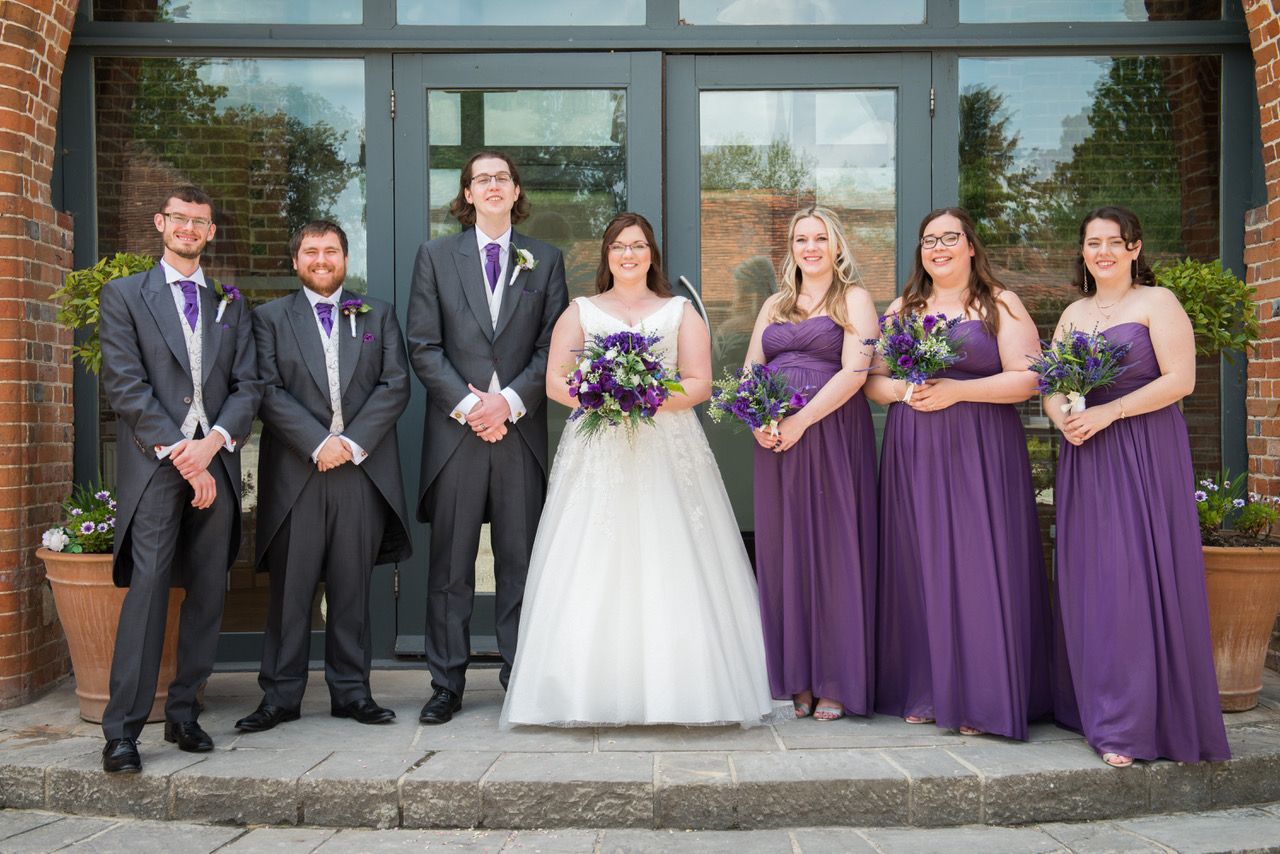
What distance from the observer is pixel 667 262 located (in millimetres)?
5895

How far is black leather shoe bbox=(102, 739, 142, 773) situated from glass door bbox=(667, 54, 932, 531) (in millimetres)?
3282

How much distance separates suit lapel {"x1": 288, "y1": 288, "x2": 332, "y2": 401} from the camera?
15.6 ft

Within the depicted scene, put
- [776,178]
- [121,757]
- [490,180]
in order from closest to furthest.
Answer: [121,757] < [490,180] < [776,178]

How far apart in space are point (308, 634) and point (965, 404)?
9.99ft

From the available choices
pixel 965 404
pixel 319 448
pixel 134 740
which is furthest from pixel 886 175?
pixel 134 740

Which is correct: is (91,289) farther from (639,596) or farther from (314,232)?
(639,596)

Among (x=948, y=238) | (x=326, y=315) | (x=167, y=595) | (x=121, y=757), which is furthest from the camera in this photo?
(x=326, y=315)

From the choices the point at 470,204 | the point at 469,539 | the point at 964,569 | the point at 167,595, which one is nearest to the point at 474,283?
the point at 470,204

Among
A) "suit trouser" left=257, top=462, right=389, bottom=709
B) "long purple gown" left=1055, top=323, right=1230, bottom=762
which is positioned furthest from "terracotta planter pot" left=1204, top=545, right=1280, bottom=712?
"suit trouser" left=257, top=462, right=389, bottom=709

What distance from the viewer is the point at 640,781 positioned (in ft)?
12.8

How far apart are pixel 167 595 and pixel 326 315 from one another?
1.36 metres

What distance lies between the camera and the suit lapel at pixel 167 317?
4379 mm

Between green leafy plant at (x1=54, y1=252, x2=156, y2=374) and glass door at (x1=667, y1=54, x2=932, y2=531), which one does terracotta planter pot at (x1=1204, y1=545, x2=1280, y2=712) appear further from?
green leafy plant at (x1=54, y1=252, x2=156, y2=374)

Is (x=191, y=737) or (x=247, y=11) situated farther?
(x=247, y=11)
